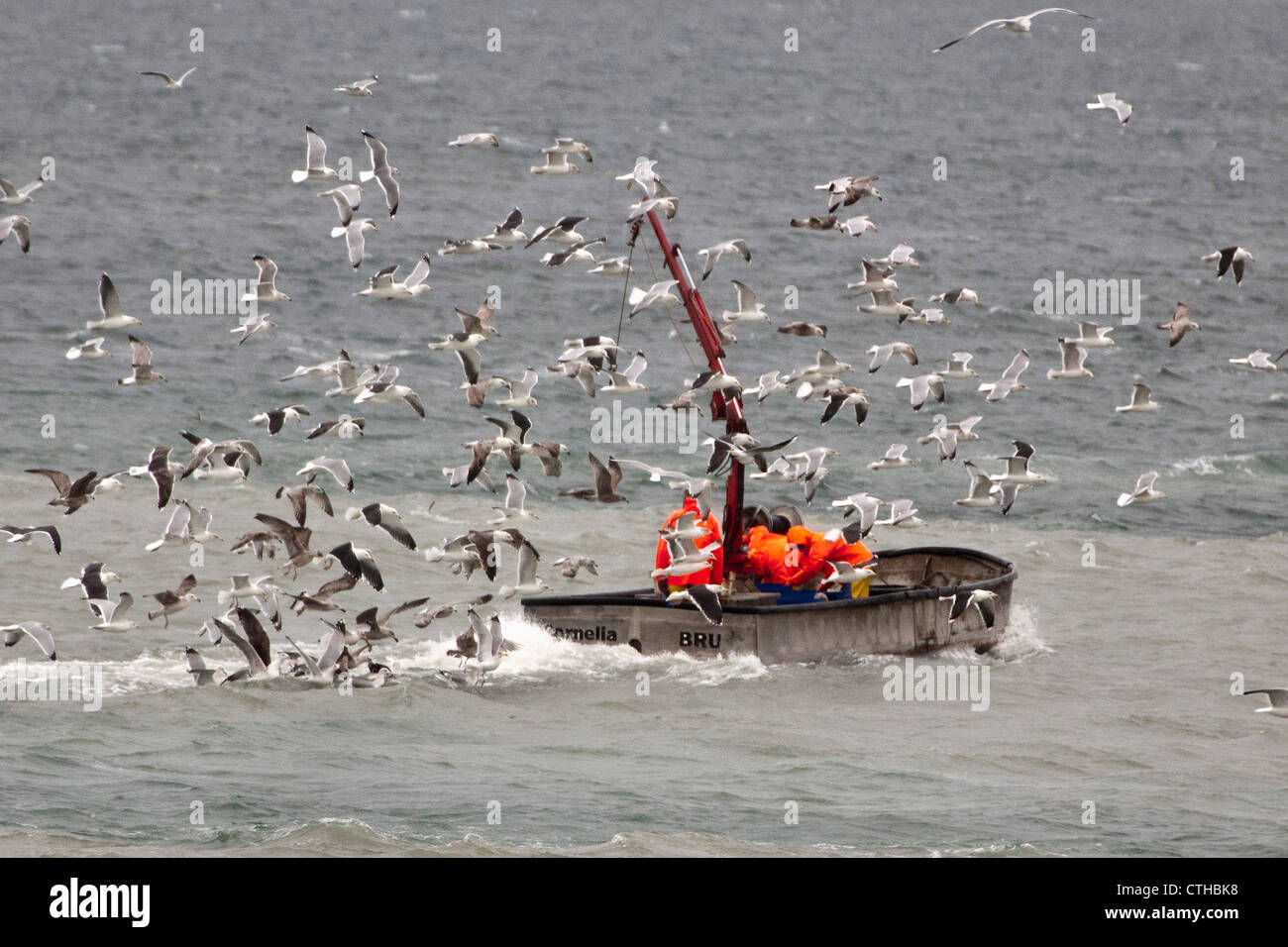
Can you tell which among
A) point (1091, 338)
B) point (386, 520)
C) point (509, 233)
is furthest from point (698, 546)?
point (1091, 338)

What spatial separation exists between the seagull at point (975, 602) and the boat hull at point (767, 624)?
86 millimetres

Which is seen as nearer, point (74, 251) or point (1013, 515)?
point (1013, 515)

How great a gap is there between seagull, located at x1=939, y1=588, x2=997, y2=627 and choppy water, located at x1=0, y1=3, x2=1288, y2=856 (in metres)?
0.86

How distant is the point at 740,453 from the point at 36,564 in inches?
429

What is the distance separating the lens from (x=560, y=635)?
76.8 feet

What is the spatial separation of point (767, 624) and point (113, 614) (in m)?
7.45

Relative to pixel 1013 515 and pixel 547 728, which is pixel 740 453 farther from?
pixel 1013 515

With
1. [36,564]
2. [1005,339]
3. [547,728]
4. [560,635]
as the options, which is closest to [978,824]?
[547,728]

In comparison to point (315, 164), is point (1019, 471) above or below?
below

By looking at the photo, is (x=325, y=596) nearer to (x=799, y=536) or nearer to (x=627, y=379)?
(x=627, y=379)

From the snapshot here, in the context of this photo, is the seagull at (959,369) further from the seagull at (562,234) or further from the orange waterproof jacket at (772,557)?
the seagull at (562,234)

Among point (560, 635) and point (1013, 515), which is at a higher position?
point (1013, 515)

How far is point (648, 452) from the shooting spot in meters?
39.3
